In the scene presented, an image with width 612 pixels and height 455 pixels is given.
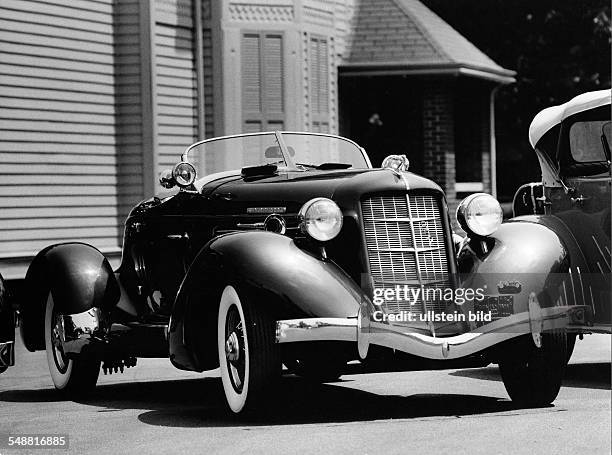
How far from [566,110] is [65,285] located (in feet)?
12.7

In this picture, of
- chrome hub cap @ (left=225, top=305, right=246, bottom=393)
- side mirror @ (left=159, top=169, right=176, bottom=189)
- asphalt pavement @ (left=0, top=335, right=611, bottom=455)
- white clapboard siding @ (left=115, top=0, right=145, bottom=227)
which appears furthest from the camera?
white clapboard siding @ (left=115, top=0, right=145, bottom=227)

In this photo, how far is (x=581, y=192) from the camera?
979cm

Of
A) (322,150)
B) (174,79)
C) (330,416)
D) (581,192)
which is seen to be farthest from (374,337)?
(174,79)

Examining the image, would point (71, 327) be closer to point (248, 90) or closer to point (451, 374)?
point (451, 374)

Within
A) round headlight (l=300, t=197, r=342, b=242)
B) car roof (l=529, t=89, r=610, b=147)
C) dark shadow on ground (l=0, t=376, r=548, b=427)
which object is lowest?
dark shadow on ground (l=0, t=376, r=548, b=427)

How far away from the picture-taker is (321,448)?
22.6 feet

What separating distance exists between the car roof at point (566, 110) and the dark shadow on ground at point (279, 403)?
7.78 ft

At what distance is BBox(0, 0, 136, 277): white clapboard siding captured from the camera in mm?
16547

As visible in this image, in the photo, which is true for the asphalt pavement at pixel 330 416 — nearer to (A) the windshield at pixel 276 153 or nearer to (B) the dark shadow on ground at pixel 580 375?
(B) the dark shadow on ground at pixel 580 375

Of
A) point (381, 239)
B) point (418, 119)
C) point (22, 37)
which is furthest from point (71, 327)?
point (418, 119)

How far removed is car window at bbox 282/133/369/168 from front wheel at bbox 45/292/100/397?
2.04 meters

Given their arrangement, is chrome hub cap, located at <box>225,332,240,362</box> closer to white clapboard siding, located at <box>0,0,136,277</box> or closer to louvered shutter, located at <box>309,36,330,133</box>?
white clapboard siding, located at <box>0,0,136,277</box>

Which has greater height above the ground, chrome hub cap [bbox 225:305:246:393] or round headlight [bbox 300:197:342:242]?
round headlight [bbox 300:197:342:242]

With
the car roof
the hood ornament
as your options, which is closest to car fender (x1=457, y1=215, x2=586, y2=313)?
the hood ornament
